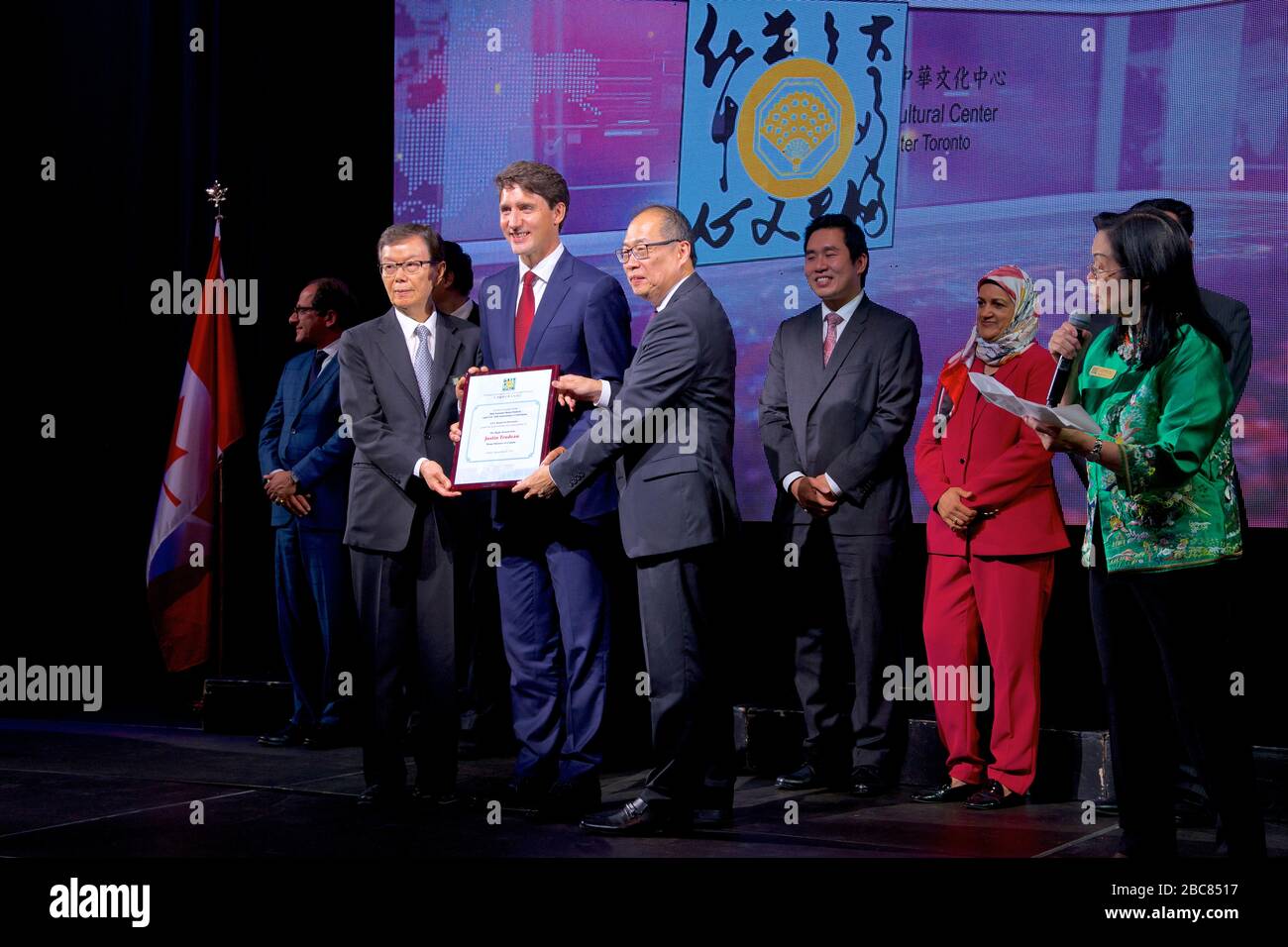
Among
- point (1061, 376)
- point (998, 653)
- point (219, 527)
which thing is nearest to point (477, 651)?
point (219, 527)

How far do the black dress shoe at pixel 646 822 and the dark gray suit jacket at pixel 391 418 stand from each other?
1036 mm

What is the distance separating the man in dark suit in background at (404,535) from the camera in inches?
167

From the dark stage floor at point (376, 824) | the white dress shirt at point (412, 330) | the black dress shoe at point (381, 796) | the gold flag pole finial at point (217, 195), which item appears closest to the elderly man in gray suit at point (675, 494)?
the dark stage floor at point (376, 824)

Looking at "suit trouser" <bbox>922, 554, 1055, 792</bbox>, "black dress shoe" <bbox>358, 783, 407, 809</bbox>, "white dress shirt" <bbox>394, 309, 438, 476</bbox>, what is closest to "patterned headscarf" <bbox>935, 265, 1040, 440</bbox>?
"suit trouser" <bbox>922, 554, 1055, 792</bbox>

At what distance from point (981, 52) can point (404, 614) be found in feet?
8.98

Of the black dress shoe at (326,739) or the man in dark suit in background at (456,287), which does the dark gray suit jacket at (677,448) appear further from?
the black dress shoe at (326,739)

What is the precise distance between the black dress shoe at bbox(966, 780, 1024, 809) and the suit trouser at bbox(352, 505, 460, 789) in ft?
5.02

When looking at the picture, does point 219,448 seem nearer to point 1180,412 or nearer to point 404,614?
point 404,614

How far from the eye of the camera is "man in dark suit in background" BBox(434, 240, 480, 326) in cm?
535

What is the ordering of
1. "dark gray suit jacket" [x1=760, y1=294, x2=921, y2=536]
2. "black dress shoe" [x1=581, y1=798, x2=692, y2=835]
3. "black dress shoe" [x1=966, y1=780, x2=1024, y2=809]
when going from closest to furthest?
"black dress shoe" [x1=581, y1=798, x2=692, y2=835] < "black dress shoe" [x1=966, y1=780, x2=1024, y2=809] < "dark gray suit jacket" [x1=760, y1=294, x2=921, y2=536]

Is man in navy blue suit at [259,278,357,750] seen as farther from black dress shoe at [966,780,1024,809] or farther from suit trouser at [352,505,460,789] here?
black dress shoe at [966,780,1024,809]

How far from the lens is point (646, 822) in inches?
148
